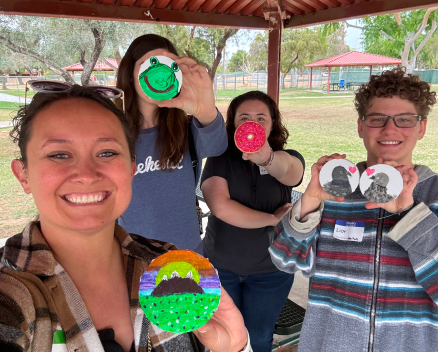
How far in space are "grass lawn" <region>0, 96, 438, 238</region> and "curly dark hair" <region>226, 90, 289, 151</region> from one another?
517 centimetres

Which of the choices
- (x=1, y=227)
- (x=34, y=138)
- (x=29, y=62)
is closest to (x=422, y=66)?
(x=29, y=62)

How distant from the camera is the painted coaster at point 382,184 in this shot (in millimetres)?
1354

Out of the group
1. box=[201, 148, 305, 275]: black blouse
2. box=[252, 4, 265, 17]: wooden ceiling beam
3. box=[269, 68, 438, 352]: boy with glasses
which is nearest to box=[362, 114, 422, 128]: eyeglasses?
box=[269, 68, 438, 352]: boy with glasses

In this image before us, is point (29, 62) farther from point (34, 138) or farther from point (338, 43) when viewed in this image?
point (338, 43)

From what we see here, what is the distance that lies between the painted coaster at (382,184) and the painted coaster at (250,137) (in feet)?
2.09

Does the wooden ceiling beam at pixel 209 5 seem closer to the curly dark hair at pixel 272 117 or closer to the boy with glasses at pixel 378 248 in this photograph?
the curly dark hair at pixel 272 117

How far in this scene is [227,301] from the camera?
109 centimetres

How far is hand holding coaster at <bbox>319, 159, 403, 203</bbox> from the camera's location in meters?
1.36

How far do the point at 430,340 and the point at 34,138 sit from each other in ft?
5.23

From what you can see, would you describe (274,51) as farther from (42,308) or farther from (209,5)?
(42,308)

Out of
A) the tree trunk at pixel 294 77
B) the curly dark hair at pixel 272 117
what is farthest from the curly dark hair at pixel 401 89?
the tree trunk at pixel 294 77

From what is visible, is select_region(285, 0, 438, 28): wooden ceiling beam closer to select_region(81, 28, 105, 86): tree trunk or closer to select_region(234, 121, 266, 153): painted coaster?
select_region(234, 121, 266, 153): painted coaster

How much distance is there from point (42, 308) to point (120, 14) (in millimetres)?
3092

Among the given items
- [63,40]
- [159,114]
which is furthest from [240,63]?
[159,114]
